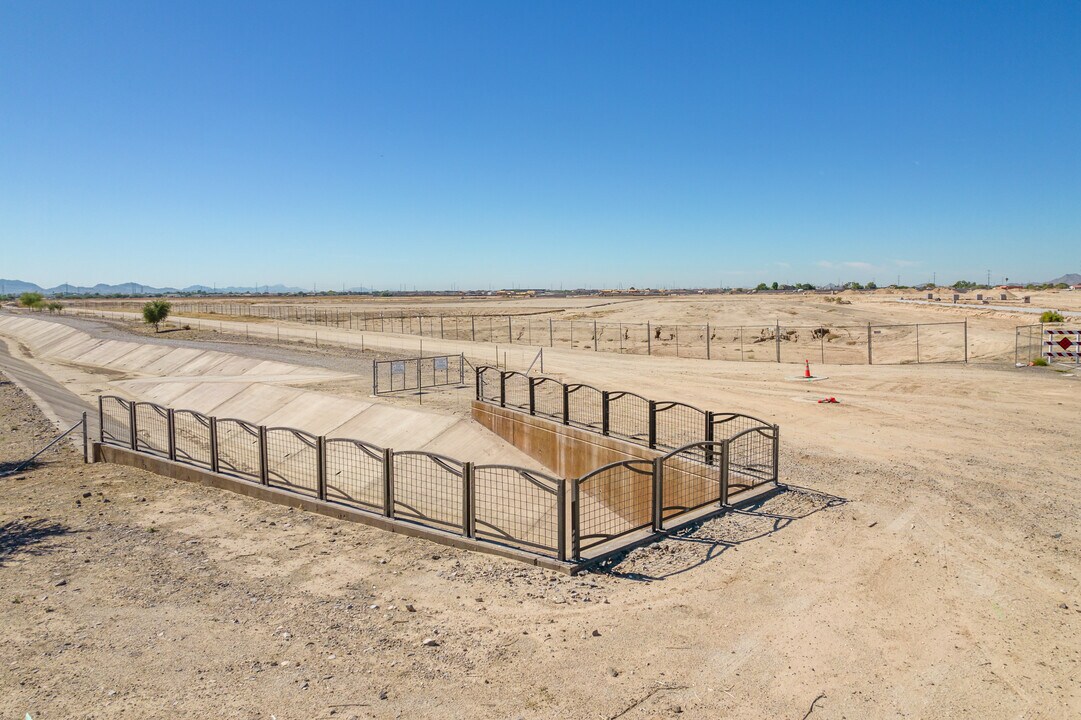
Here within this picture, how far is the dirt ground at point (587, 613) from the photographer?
20.4 ft

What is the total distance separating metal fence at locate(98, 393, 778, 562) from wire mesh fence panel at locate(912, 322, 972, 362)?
21.1 m

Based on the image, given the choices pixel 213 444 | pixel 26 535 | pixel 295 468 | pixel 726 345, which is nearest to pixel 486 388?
pixel 295 468

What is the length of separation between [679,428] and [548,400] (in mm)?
5867

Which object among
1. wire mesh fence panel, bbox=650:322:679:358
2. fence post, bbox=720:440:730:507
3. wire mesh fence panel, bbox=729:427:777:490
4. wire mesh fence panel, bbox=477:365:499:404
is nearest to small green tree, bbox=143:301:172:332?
wire mesh fence panel, bbox=650:322:679:358

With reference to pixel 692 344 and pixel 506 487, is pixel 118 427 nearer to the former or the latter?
pixel 506 487

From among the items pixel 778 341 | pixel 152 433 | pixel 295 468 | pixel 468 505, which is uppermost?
pixel 778 341

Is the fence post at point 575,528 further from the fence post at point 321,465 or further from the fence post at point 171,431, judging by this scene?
the fence post at point 171,431

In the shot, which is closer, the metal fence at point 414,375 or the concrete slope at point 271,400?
the concrete slope at point 271,400

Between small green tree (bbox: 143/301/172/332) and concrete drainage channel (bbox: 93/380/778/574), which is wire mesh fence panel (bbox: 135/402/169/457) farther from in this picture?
small green tree (bbox: 143/301/172/332)

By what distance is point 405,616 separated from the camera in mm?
7961

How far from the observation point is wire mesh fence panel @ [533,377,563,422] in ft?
69.6

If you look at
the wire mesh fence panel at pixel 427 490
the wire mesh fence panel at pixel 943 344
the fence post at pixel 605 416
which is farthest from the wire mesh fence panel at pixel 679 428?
the wire mesh fence panel at pixel 943 344

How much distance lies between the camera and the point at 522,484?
10.6 meters

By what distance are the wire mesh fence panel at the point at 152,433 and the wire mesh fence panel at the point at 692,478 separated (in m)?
11.1
